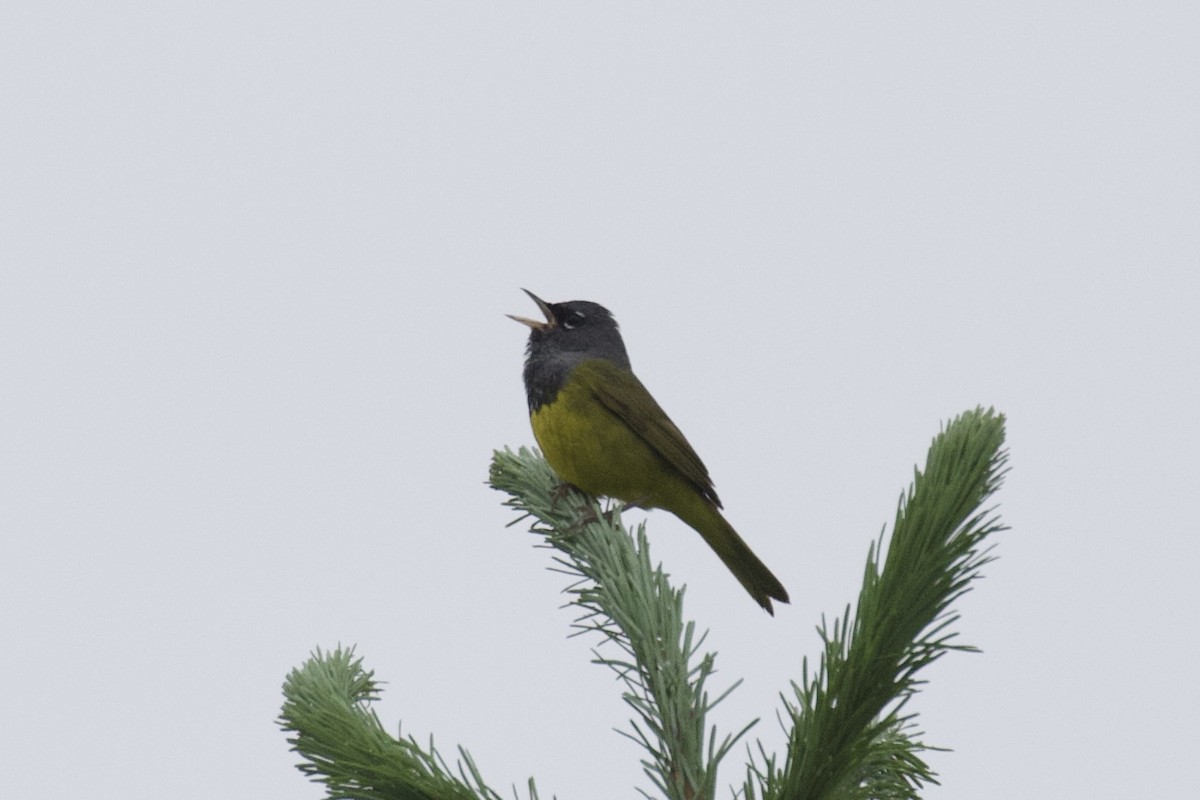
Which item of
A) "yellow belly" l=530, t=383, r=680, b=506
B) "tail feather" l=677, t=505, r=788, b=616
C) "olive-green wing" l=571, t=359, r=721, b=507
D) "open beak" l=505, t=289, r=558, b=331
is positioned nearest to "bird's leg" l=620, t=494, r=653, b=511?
"yellow belly" l=530, t=383, r=680, b=506

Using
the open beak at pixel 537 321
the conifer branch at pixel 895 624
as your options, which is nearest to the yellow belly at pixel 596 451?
the open beak at pixel 537 321

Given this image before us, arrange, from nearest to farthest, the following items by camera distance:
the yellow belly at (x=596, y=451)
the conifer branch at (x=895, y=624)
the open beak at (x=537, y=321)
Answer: the conifer branch at (x=895, y=624), the yellow belly at (x=596, y=451), the open beak at (x=537, y=321)

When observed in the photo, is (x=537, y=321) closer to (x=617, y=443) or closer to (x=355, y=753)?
(x=617, y=443)

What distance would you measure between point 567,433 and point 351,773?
3.27 m

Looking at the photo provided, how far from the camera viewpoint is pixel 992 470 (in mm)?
2113

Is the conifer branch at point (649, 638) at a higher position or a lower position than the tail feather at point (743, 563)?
lower

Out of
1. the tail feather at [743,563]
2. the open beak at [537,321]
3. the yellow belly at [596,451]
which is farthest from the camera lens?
the open beak at [537,321]

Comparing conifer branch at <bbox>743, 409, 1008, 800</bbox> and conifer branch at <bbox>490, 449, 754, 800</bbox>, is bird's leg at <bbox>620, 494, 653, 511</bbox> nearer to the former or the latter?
conifer branch at <bbox>490, 449, 754, 800</bbox>

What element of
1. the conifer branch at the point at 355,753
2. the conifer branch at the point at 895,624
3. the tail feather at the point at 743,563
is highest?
the tail feather at the point at 743,563

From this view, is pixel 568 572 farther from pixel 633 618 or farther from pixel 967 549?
pixel 967 549

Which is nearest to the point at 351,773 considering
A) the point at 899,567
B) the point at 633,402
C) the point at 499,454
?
the point at 899,567

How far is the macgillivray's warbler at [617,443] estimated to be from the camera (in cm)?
548

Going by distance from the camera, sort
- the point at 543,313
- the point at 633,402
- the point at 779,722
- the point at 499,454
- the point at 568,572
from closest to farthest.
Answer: the point at 779,722 → the point at 568,572 → the point at 499,454 → the point at 633,402 → the point at 543,313

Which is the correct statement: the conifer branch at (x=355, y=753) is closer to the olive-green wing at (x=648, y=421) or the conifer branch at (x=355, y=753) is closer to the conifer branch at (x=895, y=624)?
the conifer branch at (x=895, y=624)
